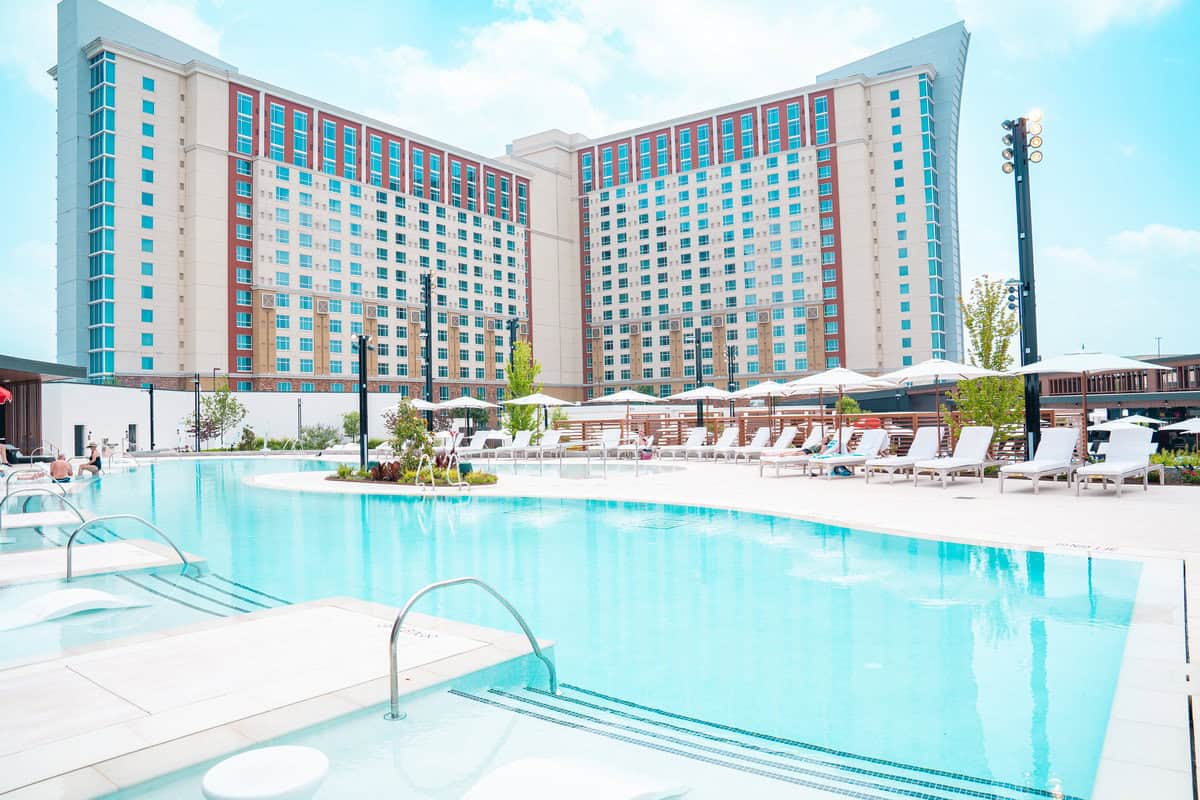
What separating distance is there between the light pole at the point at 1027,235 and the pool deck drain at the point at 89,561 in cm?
1336

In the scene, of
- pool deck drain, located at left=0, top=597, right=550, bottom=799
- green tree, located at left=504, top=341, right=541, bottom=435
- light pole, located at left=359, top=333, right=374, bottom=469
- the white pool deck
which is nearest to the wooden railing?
the white pool deck

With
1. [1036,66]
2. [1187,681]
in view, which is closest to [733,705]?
[1187,681]

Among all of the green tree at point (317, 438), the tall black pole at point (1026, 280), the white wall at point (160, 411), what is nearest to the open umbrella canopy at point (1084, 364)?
the tall black pole at point (1026, 280)

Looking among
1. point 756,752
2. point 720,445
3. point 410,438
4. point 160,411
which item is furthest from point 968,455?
point 160,411

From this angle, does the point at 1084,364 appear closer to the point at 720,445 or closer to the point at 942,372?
the point at 942,372

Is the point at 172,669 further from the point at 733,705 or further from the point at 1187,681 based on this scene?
the point at 1187,681

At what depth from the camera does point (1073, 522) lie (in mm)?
8797

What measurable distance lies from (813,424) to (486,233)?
52601 millimetres

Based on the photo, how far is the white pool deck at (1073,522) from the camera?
3154mm

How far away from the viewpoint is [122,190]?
1927 inches

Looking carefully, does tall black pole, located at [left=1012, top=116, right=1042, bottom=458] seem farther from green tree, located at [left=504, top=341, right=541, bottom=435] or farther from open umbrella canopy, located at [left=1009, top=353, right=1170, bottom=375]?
green tree, located at [left=504, top=341, right=541, bottom=435]

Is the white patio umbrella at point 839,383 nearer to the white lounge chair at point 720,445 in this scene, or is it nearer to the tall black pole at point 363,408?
the white lounge chair at point 720,445

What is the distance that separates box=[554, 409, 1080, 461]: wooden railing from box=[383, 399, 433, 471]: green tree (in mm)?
6847

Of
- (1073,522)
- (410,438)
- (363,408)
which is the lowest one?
(1073,522)
